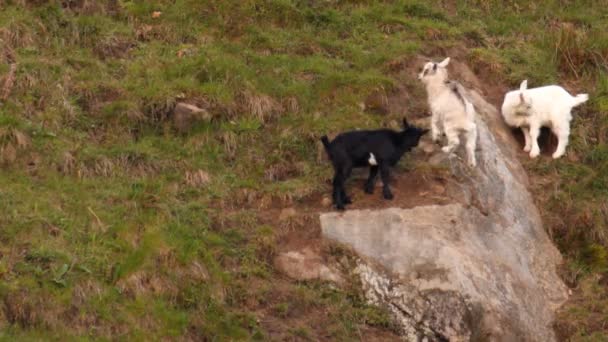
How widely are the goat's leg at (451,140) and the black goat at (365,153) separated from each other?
0.64m

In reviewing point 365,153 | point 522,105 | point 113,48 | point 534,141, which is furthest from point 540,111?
point 113,48

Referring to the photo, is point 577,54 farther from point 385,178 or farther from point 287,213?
point 287,213

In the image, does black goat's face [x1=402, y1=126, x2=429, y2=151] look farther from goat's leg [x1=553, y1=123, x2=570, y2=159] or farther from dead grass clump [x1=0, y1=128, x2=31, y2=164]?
dead grass clump [x1=0, y1=128, x2=31, y2=164]

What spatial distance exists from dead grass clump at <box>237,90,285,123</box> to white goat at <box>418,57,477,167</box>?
2078 mm

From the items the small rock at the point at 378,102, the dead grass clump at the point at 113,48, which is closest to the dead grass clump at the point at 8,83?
the dead grass clump at the point at 113,48

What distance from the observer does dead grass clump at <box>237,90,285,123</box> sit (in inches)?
574

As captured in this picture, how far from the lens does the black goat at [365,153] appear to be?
41.5 ft

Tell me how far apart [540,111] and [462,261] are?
3332mm

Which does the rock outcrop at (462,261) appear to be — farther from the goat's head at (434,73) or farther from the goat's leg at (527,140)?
the goat's leg at (527,140)

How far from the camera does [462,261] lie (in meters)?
12.2

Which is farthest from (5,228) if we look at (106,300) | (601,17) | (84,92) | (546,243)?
(601,17)

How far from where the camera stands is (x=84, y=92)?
14469mm

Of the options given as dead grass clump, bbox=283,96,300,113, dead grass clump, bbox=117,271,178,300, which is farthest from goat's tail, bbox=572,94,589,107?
dead grass clump, bbox=117,271,178,300

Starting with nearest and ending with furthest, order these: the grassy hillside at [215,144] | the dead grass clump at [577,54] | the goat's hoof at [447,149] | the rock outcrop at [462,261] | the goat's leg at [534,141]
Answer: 1. the grassy hillside at [215,144]
2. the rock outcrop at [462,261]
3. the goat's hoof at [447,149]
4. the goat's leg at [534,141]
5. the dead grass clump at [577,54]
